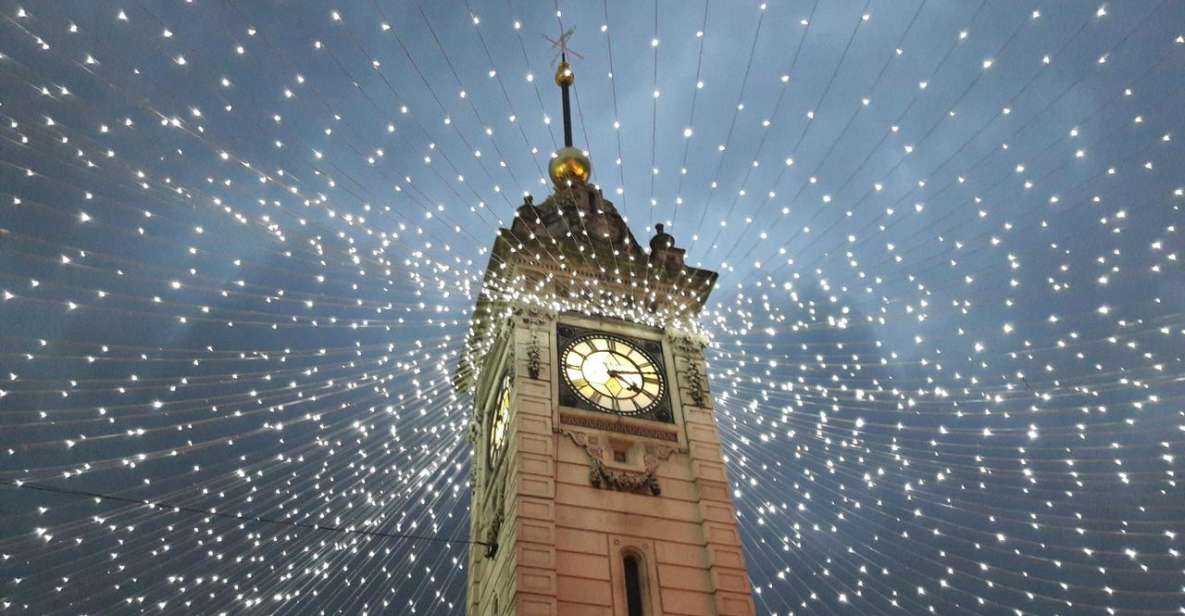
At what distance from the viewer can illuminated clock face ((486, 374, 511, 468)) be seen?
20125 millimetres

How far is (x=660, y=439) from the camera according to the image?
62.2 feet

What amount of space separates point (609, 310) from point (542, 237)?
318 centimetres

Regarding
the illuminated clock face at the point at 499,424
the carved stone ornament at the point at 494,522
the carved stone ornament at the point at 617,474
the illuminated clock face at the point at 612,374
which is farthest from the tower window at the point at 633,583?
the illuminated clock face at the point at 499,424

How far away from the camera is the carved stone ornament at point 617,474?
690 inches

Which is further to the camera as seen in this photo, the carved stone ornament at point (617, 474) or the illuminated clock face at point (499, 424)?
the illuminated clock face at point (499, 424)

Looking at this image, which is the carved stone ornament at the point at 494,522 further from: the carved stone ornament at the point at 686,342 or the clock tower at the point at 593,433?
the carved stone ornament at the point at 686,342

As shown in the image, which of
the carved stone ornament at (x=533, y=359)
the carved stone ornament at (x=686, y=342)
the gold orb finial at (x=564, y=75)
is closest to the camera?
the carved stone ornament at (x=533, y=359)

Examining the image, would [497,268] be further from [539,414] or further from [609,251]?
[539,414]

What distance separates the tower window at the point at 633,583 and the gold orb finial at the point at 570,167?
48.0 feet

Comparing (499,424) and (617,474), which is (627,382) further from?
(499,424)

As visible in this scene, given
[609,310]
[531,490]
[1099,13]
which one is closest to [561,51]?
[609,310]

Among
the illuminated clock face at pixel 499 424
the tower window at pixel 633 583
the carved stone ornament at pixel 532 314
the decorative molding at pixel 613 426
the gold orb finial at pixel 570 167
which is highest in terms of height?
the gold orb finial at pixel 570 167

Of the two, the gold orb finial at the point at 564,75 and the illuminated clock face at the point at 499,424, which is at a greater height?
the gold orb finial at the point at 564,75

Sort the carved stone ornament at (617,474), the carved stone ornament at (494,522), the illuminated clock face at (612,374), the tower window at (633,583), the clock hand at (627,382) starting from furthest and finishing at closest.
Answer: the clock hand at (627,382) < the illuminated clock face at (612,374) < the carved stone ornament at (494,522) < the carved stone ornament at (617,474) < the tower window at (633,583)
